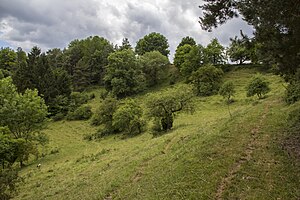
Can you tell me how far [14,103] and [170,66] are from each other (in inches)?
2120

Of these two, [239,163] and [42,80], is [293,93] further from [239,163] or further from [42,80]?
[42,80]

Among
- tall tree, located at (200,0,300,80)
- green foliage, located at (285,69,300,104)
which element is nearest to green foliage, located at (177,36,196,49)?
green foliage, located at (285,69,300,104)

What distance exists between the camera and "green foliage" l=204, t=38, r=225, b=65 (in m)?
69.6

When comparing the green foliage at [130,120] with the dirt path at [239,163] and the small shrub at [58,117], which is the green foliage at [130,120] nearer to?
the small shrub at [58,117]

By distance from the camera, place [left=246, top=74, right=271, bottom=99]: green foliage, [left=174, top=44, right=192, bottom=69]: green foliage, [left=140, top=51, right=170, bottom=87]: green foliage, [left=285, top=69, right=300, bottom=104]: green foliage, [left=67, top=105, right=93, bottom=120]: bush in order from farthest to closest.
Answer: [left=140, top=51, right=170, bottom=87]: green foliage → [left=174, top=44, right=192, bottom=69]: green foliage → [left=67, top=105, right=93, bottom=120]: bush → [left=246, top=74, right=271, bottom=99]: green foliage → [left=285, top=69, right=300, bottom=104]: green foliage

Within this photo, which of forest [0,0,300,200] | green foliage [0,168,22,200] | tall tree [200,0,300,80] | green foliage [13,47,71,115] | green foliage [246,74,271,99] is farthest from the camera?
green foliage [13,47,71,115]

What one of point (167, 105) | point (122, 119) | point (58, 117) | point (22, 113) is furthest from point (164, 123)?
point (58, 117)

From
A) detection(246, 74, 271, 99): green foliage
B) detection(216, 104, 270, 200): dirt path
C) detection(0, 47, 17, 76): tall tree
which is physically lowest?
detection(216, 104, 270, 200): dirt path

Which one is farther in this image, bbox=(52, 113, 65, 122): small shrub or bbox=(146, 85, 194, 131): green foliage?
bbox=(52, 113, 65, 122): small shrub

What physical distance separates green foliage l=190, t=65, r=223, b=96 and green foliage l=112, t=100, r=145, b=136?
18.8 meters

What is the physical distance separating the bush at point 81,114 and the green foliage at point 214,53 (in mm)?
32798

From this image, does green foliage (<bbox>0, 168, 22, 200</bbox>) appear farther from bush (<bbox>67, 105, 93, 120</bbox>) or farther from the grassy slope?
bush (<bbox>67, 105, 93, 120</bbox>)

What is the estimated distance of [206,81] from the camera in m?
57.2

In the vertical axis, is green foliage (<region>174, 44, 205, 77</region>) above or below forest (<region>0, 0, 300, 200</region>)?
above
